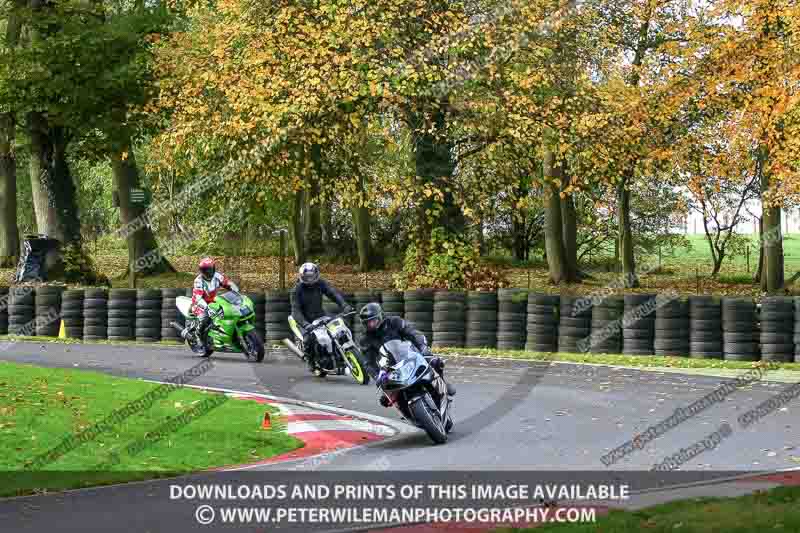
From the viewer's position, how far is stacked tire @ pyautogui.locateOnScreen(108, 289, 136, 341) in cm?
2795

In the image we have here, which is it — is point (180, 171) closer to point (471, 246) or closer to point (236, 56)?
point (236, 56)

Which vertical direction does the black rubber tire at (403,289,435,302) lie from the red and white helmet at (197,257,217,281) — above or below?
below

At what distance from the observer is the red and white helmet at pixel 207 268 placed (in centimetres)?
2245

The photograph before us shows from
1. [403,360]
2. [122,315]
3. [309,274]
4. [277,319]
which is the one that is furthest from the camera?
[122,315]

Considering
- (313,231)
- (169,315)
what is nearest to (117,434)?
(169,315)

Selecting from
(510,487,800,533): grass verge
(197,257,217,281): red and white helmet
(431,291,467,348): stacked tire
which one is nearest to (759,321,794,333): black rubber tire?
(431,291,467,348): stacked tire

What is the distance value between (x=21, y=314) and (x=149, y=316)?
3.38 m

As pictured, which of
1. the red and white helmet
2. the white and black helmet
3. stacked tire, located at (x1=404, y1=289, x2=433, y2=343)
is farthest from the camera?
stacked tire, located at (x1=404, y1=289, x2=433, y2=343)

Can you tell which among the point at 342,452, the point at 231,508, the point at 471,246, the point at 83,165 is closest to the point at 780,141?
the point at 471,246

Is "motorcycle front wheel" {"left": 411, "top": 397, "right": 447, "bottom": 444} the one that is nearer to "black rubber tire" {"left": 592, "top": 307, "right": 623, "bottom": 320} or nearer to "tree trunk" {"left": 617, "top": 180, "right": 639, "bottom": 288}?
"black rubber tire" {"left": 592, "top": 307, "right": 623, "bottom": 320}

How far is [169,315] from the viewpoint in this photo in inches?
1080

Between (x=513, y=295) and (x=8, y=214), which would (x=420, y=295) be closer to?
(x=513, y=295)

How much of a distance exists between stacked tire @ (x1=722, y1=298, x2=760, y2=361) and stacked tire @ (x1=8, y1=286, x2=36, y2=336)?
15547mm

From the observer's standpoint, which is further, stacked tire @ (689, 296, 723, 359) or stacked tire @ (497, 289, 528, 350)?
stacked tire @ (497, 289, 528, 350)
